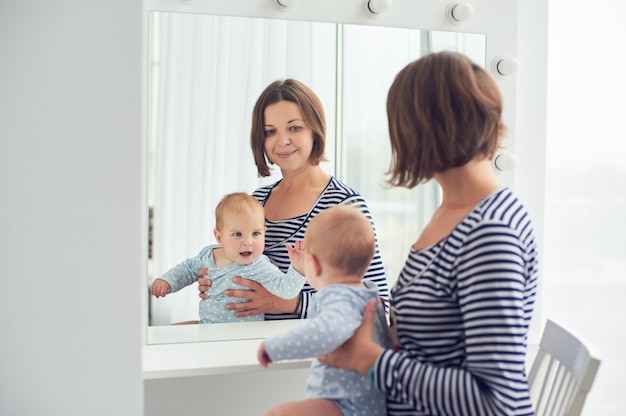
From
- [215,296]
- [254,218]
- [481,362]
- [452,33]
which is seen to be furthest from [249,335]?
[452,33]

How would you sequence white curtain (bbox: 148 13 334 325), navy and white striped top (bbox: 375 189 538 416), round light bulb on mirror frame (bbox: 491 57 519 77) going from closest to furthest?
navy and white striped top (bbox: 375 189 538 416), white curtain (bbox: 148 13 334 325), round light bulb on mirror frame (bbox: 491 57 519 77)

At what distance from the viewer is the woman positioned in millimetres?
1163

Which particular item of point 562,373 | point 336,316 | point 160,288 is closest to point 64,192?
point 160,288

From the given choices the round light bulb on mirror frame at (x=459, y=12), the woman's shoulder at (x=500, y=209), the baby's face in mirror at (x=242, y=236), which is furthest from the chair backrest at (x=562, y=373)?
the round light bulb on mirror frame at (x=459, y=12)

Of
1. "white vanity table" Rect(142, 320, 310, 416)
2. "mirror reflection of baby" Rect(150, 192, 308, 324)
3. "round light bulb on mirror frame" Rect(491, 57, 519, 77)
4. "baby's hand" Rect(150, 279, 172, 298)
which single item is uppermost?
"round light bulb on mirror frame" Rect(491, 57, 519, 77)

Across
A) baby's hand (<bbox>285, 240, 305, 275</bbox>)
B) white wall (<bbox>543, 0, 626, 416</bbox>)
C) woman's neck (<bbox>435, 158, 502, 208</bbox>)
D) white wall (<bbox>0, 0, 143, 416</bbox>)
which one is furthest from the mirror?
white wall (<bbox>543, 0, 626, 416</bbox>)

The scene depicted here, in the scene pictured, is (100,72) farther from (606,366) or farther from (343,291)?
(606,366)

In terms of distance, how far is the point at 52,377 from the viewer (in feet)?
4.44

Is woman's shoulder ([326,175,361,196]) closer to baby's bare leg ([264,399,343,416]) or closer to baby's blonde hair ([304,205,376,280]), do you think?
baby's blonde hair ([304,205,376,280])

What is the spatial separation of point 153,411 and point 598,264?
162 centimetres

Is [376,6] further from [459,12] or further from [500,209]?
[500,209]

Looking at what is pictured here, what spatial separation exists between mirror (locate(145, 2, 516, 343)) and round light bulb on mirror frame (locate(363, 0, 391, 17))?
0.04 metres

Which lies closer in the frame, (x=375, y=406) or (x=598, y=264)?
(x=375, y=406)

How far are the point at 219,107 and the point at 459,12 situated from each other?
71 centimetres
